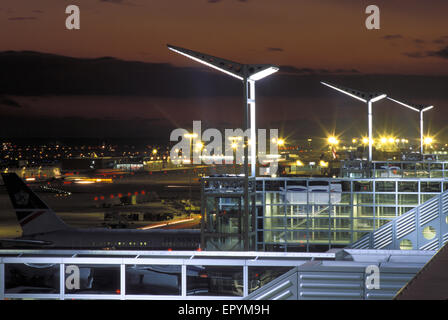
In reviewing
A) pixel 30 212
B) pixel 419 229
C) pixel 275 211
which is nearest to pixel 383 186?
pixel 275 211

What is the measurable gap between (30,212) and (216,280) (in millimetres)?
25584

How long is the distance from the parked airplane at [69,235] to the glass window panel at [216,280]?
14137mm

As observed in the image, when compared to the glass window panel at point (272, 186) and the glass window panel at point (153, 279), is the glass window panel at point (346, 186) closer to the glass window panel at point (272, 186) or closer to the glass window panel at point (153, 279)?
the glass window panel at point (272, 186)

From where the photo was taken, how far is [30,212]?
148ft

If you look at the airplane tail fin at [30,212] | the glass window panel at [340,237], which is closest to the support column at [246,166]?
the glass window panel at [340,237]

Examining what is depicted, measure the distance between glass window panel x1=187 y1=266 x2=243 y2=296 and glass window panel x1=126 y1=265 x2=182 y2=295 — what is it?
709 millimetres

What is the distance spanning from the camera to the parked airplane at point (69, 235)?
40.3 metres

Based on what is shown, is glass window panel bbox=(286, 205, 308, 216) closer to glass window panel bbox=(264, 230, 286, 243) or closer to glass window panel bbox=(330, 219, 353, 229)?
glass window panel bbox=(264, 230, 286, 243)

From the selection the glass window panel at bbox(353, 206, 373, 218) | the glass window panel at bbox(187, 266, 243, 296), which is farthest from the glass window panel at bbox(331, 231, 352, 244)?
the glass window panel at bbox(187, 266, 243, 296)

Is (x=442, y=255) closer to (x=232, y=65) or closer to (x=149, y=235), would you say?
(x=232, y=65)

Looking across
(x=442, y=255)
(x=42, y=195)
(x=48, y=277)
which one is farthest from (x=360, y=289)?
(x=42, y=195)

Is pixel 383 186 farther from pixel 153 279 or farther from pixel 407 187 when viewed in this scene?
pixel 153 279

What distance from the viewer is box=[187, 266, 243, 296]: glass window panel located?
22.2 metres
